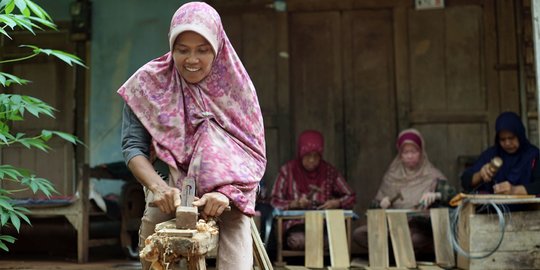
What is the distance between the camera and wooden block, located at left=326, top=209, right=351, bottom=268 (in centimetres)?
586

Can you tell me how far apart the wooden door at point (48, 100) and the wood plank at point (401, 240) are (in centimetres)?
317

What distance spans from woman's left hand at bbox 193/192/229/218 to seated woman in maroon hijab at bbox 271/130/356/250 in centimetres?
373

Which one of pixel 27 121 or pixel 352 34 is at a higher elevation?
pixel 352 34

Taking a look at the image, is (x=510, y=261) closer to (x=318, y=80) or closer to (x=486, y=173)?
(x=486, y=173)

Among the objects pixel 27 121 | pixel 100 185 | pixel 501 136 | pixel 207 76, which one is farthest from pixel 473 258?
pixel 27 121

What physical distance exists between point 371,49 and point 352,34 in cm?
23

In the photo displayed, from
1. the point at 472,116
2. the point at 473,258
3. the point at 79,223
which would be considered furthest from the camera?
the point at 472,116

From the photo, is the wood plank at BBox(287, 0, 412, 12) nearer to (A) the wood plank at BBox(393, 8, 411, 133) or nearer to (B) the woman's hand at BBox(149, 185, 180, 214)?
(A) the wood plank at BBox(393, 8, 411, 133)

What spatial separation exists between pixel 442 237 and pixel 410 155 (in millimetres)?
947

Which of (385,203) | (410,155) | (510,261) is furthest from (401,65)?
Result: (510,261)

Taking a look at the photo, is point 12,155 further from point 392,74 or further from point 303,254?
point 392,74

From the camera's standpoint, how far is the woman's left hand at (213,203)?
282cm

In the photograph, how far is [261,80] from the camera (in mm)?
7152

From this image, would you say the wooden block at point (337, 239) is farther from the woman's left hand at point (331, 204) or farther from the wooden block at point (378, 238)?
the woman's left hand at point (331, 204)
